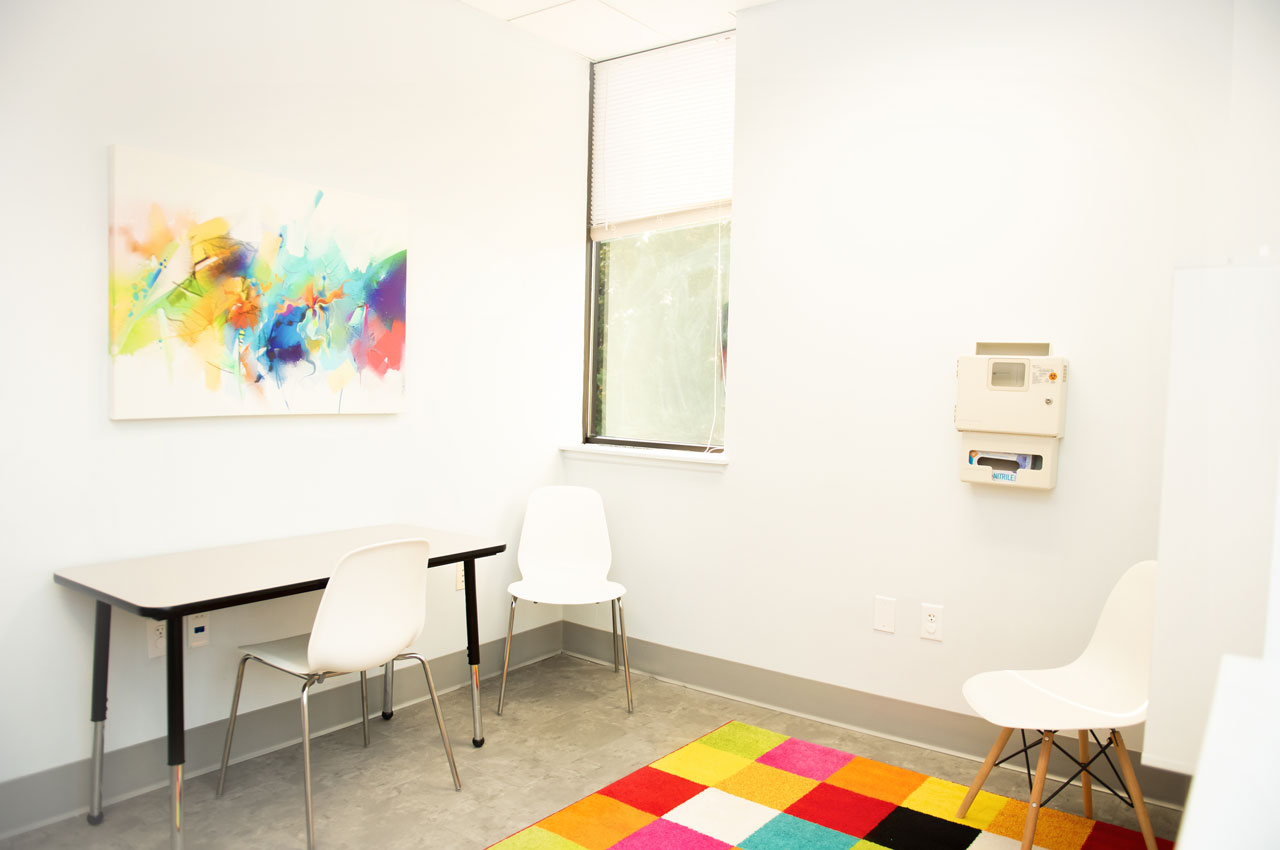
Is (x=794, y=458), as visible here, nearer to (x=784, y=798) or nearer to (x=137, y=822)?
(x=784, y=798)

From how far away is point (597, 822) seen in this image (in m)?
2.51

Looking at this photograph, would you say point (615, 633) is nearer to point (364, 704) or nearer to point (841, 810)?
point (364, 704)

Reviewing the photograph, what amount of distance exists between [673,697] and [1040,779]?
5.46 feet

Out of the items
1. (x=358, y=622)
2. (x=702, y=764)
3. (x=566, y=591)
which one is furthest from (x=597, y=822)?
(x=566, y=591)

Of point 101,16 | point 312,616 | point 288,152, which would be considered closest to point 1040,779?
point 312,616

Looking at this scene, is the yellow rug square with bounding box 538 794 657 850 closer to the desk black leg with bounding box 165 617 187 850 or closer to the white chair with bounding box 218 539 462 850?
the white chair with bounding box 218 539 462 850

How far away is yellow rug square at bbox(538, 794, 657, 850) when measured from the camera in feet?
7.92

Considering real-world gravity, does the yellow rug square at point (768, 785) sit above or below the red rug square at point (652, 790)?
above

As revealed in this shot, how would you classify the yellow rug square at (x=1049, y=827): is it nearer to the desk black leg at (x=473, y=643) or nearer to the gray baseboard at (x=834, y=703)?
the gray baseboard at (x=834, y=703)

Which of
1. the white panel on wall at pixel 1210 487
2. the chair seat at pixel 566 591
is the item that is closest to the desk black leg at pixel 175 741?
the chair seat at pixel 566 591

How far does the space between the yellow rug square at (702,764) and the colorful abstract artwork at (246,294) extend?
1652mm

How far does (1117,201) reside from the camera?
8.86 ft

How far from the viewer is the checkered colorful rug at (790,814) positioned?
94.7 inches

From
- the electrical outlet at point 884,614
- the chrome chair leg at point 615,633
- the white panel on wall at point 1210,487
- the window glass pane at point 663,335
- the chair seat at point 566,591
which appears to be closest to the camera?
the white panel on wall at point 1210,487
